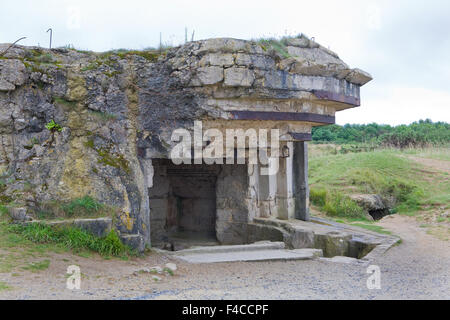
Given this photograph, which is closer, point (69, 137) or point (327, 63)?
point (69, 137)

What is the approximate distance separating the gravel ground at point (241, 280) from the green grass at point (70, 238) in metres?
0.26

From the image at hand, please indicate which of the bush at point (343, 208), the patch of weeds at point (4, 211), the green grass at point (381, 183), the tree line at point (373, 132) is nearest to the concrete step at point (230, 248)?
the patch of weeds at point (4, 211)

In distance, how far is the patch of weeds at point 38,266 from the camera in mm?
4366

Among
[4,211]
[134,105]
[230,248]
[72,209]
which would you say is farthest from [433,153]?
[4,211]

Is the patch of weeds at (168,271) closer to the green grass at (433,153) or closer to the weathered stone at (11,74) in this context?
the weathered stone at (11,74)

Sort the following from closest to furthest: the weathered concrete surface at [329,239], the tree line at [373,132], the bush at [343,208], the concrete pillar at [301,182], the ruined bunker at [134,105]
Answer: the ruined bunker at [134,105], the weathered concrete surface at [329,239], the concrete pillar at [301,182], the bush at [343,208], the tree line at [373,132]

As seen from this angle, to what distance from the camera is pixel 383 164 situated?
47.0 feet

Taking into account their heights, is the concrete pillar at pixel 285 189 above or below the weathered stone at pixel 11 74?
below

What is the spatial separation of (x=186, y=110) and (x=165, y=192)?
10.8 ft

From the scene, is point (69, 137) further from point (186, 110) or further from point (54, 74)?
point (186, 110)

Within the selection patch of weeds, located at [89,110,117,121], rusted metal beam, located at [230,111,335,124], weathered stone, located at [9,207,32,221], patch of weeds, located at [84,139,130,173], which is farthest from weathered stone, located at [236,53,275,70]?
weathered stone, located at [9,207,32,221]

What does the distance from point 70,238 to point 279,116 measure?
3813mm

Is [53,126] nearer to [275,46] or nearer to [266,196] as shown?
[275,46]

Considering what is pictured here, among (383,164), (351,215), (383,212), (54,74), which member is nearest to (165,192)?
(54,74)
